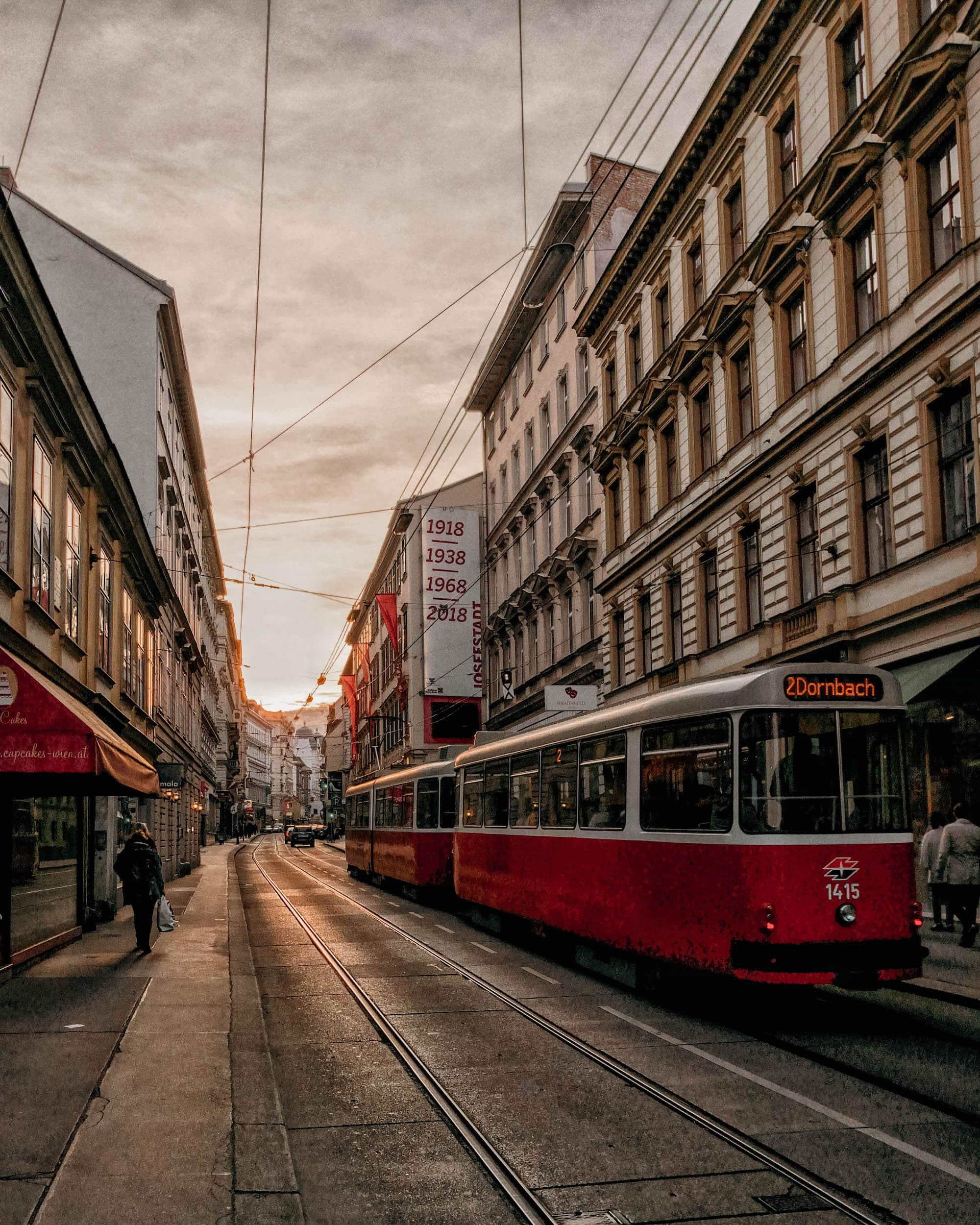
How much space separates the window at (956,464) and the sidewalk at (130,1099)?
10.8 meters

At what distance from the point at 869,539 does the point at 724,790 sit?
396 inches

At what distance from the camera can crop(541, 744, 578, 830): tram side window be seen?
1438 centimetres

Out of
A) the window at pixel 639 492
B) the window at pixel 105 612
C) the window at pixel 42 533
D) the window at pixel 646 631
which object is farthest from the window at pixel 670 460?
the window at pixel 42 533

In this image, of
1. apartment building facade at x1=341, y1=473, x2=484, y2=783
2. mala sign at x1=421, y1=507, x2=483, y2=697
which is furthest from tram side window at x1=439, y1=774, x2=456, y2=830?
mala sign at x1=421, y1=507, x2=483, y2=697

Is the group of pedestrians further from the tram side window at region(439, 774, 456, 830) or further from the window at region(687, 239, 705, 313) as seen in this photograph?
the window at region(687, 239, 705, 313)

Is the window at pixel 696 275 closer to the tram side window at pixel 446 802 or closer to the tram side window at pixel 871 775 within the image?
the tram side window at pixel 446 802

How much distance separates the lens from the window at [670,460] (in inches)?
1125

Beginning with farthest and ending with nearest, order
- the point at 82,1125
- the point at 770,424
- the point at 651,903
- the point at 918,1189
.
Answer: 1. the point at 770,424
2. the point at 651,903
3. the point at 82,1125
4. the point at 918,1189

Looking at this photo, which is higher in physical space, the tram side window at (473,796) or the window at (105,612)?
the window at (105,612)

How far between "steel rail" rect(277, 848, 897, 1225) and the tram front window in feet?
7.69

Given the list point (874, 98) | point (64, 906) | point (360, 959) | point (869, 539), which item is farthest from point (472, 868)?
point (874, 98)

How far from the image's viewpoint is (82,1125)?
6938mm

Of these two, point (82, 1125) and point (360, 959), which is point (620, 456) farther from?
point (82, 1125)

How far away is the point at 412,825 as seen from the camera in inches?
1107
